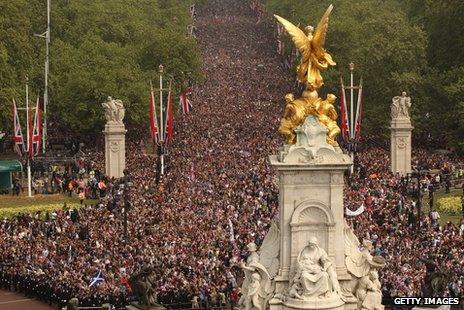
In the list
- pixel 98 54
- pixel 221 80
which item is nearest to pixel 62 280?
pixel 98 54

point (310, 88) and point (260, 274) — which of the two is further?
point (310, 88)

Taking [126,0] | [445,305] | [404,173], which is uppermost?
[126,0]

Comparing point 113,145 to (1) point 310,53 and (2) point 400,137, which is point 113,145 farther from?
(1) point 310,53

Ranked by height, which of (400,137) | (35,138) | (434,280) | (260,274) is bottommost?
(434,280)

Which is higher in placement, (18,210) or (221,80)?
(221,80)

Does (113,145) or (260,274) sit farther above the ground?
(113,145)

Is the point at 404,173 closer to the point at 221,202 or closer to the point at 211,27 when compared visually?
the point at 221,202

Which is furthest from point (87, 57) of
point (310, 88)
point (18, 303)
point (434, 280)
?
point (434, 280)
